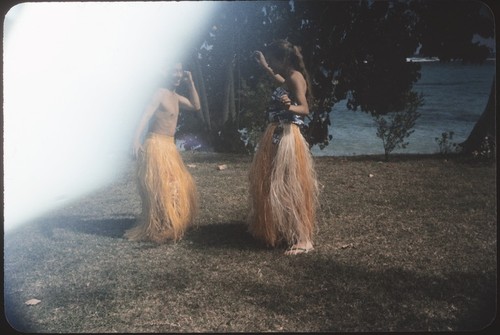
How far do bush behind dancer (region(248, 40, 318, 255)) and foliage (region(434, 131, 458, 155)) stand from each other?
73.7 inches

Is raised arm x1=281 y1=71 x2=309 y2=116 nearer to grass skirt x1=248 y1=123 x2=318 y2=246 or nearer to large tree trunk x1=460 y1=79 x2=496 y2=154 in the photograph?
grass skirt x1=248 y1=123 x2=318 y2=246

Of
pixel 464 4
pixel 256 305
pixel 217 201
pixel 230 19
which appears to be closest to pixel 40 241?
pixel 217 201

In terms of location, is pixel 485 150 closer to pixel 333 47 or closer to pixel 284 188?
pixel 333 47

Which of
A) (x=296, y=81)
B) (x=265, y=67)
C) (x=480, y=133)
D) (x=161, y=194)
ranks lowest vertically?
(x=161, y=194)

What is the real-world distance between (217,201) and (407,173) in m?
2.23

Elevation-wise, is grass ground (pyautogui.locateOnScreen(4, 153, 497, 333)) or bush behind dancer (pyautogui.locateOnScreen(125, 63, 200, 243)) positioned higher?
bush behind dancer (pyautogui.locateOnScreen(125, 63, 200, 243))

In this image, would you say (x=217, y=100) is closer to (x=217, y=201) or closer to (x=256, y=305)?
(x=217, y=201)

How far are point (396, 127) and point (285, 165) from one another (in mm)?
2142

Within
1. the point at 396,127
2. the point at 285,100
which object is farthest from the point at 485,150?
the point at 285,100

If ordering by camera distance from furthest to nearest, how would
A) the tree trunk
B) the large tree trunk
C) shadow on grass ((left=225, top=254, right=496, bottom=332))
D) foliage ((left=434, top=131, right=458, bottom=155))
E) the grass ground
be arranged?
foliage ((left=434, top=131, right=458, bottom=155)), the large tree trunk, the tree trunk, the grass ground, shadow on grass ((left=225, top=254, right=496, bottom=332))

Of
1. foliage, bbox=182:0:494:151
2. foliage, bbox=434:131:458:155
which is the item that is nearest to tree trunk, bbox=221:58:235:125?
foliage, bbox=182:0:494:151

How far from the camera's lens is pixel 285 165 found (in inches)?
151

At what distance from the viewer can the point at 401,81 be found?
4062 mm

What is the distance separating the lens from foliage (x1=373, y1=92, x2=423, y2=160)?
5289 mm
